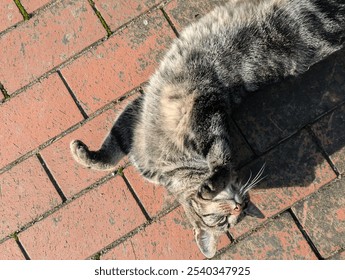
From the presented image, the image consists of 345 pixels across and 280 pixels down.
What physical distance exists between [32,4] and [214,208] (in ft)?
5.75

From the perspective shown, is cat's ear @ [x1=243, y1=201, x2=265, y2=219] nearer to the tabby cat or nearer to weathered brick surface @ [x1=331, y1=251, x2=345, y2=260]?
the tabby cat

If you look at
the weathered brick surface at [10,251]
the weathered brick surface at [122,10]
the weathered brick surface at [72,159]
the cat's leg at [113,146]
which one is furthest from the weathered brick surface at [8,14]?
the weathered brick surface at [10,251]

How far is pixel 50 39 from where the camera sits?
2.54 m

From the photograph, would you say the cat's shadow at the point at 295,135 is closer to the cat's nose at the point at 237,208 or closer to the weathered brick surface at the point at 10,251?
the cat's nose at the point at 237,208

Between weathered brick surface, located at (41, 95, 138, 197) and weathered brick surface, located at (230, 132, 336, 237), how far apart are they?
3.07ft

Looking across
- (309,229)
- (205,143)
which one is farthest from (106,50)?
(309,229)

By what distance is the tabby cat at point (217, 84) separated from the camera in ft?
6.88

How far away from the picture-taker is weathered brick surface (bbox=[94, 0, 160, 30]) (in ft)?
A: 8.30

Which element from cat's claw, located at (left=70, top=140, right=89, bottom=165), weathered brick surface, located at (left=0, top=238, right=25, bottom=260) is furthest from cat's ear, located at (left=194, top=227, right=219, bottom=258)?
weathered brick surface, located at (left=0, top=238, right=25, bottom=260)

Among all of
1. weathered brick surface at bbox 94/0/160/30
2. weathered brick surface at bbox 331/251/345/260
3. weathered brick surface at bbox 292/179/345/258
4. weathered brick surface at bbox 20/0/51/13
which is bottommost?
weathered brick surface at bbox 331/251/345/260

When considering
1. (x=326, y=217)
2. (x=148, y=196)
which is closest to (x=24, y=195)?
(x=148, y=196)

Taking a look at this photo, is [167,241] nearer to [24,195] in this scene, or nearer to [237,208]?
[237,208]

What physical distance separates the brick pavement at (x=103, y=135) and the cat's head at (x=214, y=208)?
10.2 inches
